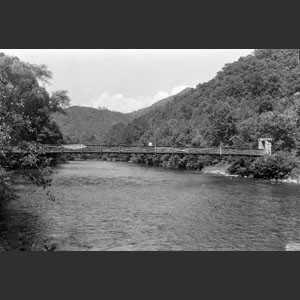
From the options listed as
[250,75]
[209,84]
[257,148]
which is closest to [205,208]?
[257,148]

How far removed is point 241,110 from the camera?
70812 millimetres

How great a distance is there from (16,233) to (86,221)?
391cm

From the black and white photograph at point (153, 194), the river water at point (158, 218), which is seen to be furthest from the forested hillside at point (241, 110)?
the river water at point (158, 218)

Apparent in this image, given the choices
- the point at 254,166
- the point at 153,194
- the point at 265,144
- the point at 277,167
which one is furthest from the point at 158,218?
the point at 265,144

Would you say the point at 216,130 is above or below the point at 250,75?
below

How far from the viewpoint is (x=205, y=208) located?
26.1m

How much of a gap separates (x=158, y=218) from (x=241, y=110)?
5066 centimetres

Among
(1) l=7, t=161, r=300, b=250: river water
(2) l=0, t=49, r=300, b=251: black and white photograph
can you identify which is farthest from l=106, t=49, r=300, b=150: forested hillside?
(1) l=7, t=161, r=300, b=250: river water

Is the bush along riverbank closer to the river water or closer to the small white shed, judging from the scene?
the small white shed

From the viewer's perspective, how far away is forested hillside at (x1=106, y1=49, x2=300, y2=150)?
52.5 metres

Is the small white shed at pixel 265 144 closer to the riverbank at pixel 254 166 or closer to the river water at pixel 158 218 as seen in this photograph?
the riverbank at pixel 254 166

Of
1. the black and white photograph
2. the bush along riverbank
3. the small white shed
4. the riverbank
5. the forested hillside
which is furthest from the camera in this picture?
the forested hillside

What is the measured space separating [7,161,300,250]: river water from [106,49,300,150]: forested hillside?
19.4m

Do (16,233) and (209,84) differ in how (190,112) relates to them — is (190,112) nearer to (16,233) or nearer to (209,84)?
(209,84)
